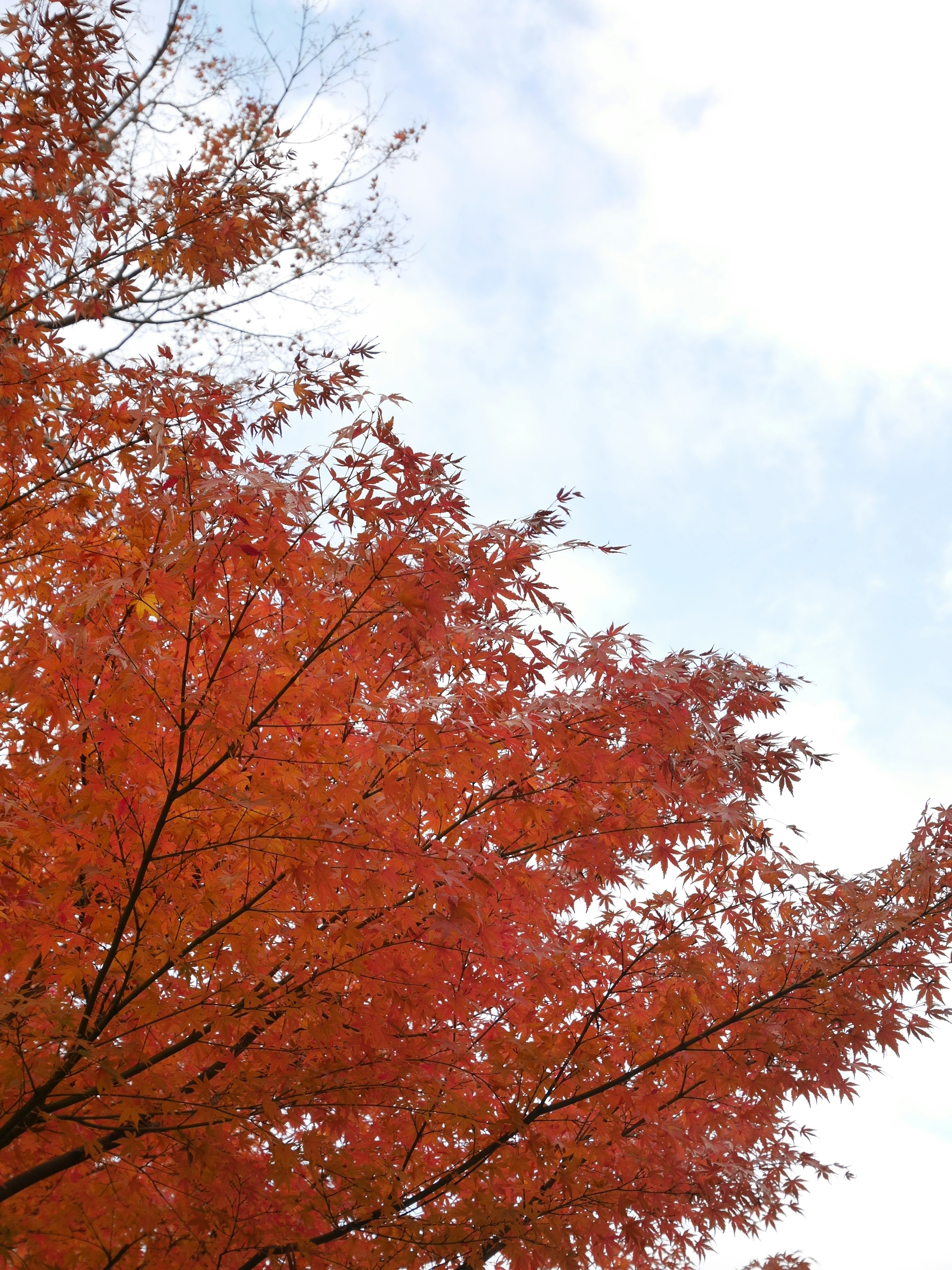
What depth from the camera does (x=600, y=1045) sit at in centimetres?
430

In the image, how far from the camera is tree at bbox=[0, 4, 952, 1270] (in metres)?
3.09

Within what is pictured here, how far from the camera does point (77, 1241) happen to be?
3.58m

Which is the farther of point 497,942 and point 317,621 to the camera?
point 497,942

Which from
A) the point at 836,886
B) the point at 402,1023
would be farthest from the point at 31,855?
the point at 836,886

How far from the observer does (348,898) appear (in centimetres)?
338

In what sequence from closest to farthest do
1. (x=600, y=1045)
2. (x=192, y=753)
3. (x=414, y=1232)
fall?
(x=192, y=753)
(x=414, y=1232)
(x=600, y=1045)

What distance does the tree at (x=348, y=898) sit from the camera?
309 centimetres

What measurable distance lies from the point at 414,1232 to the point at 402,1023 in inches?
32.8

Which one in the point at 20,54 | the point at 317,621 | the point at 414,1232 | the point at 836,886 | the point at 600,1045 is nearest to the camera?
the point at 317,621

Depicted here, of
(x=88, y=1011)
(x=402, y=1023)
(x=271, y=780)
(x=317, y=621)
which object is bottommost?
(x=402, y=1023)

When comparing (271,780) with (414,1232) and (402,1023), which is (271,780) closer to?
(402,1023)

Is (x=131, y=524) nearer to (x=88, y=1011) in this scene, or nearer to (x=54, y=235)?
(x=88, y=1011)

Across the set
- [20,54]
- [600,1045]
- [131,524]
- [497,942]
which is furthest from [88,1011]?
[20,54]

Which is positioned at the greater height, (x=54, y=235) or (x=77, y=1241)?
(x=54, y=235)
